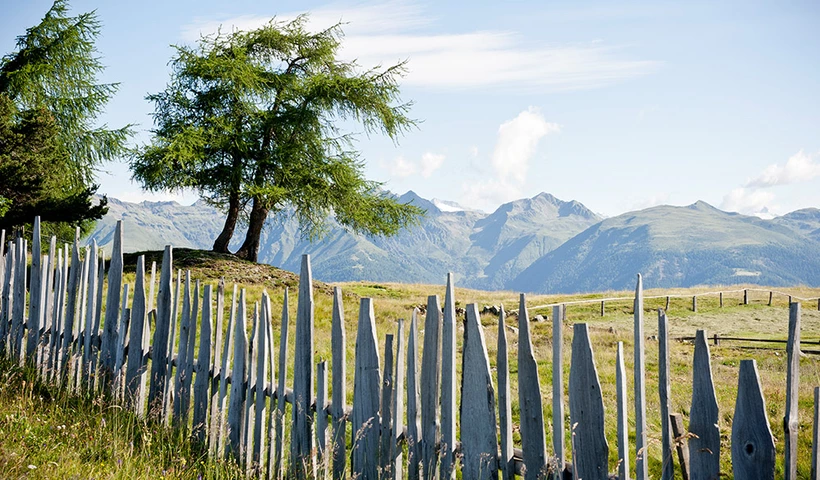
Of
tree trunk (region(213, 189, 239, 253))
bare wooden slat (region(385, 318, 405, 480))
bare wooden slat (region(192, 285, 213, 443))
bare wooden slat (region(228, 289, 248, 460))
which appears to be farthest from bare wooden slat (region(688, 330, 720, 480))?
tree trunk (region(213, 189, 239, 253))

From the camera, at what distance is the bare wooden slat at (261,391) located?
4.40 meters

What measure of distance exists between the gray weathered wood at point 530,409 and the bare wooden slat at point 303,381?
1643mm

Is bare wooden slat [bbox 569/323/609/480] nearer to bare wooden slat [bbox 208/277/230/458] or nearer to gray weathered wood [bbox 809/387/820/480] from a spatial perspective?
gray weathered wood [bbox 809/387/820/480]

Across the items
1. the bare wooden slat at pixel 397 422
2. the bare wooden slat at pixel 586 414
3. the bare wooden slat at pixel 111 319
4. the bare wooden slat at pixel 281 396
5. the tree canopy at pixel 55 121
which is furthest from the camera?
the tree canopy at pixel 55 121

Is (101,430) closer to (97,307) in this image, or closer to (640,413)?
(97,307)

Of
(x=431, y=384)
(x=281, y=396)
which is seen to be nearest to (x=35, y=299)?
(x=281, y=396)

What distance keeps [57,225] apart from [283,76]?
35.4ft

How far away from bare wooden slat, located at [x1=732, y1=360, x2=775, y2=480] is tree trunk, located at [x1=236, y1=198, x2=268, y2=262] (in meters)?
20.6

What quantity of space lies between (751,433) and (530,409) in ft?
3.23

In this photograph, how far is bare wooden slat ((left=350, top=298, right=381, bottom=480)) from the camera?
12.4 feet

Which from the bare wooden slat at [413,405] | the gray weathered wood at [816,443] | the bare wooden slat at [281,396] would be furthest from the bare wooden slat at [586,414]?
the bare wooden slat at [281,396]

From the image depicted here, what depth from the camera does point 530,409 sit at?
303 cm

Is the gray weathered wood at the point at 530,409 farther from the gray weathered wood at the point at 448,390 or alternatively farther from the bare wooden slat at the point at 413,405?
the bare wooden slat at the point at 413,405

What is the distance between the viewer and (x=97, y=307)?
20.7 ft
